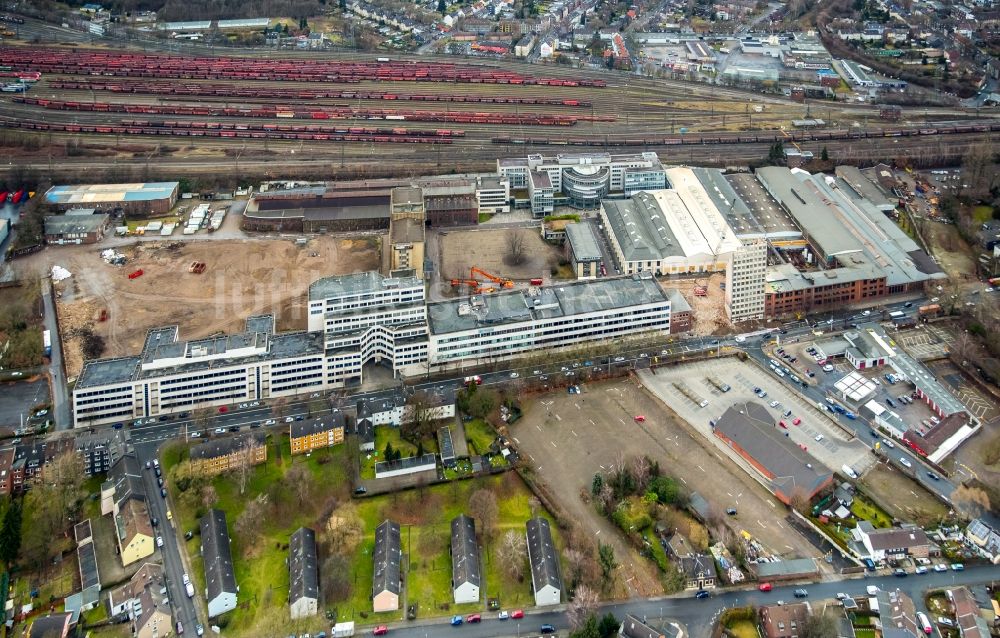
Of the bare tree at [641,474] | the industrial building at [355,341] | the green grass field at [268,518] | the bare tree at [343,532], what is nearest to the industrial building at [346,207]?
the industrial building at [355,341]

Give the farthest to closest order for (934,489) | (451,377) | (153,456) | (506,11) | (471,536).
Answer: (506,11) < (451,377) < (153,456) < (934,489) < (471,536)

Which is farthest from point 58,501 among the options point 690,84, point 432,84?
point 690,84

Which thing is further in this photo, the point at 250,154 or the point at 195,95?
the point at 195,95

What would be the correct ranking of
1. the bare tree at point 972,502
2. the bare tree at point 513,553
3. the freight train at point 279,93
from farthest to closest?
the freight train at point 279,93
the bare tree at point 972,502
the bare tree at point 513,553

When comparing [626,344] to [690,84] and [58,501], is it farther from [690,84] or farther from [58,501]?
[690,84]

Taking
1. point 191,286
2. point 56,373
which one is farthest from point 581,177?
point 56,373

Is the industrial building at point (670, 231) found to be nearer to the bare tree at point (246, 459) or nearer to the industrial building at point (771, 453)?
the industrial building at point (771, 453)
